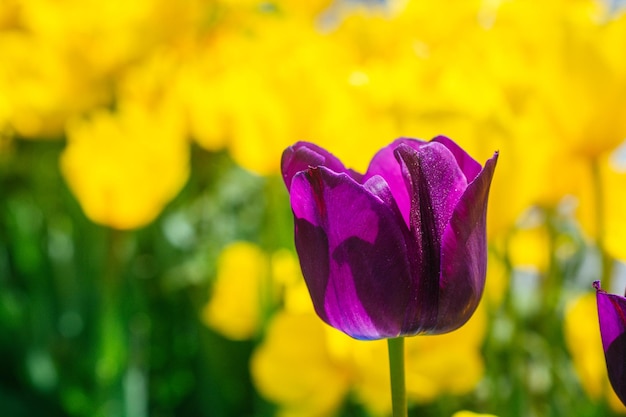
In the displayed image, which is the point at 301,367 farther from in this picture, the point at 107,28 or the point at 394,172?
the point at 107,28

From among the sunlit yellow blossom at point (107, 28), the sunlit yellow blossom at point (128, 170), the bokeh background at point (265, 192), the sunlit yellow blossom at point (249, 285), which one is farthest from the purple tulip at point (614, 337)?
the sunlit yellow blossom at point (107, 28)

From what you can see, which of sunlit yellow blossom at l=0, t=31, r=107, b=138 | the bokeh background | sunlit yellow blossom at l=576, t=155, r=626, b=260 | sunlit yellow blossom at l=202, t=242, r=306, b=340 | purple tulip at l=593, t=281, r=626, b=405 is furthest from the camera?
sunlit yellow blossom at l=0, t=31, r=107, b=138

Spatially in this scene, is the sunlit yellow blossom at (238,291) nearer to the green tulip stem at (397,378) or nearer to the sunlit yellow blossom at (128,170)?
the sunlit yellow blossom at (128,170)

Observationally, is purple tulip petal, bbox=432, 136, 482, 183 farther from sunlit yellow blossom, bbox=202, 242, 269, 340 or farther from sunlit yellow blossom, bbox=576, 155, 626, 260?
sunlit yellow blossom, bbox=202, 242, 269, 340

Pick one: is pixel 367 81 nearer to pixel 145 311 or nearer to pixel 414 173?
pixel 414 173

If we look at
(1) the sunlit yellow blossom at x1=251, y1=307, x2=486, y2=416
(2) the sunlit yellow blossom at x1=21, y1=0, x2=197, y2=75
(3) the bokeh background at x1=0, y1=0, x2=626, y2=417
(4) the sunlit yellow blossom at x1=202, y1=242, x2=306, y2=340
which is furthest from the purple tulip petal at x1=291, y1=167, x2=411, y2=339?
(2) the sunlit yellow blossom at x1=21, y1=0, x2=197, y2=75

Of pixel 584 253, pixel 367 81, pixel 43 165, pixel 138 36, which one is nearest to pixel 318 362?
pixel 367 81

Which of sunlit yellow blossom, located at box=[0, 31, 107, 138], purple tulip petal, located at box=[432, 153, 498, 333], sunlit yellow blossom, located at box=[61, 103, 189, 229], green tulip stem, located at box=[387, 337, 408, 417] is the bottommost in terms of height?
green tulip stem, located at box=[387, 337, 408, 417]

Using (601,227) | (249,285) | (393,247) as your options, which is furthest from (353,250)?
(249,285)

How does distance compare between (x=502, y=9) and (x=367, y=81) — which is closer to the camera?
(x=367, y=81)
